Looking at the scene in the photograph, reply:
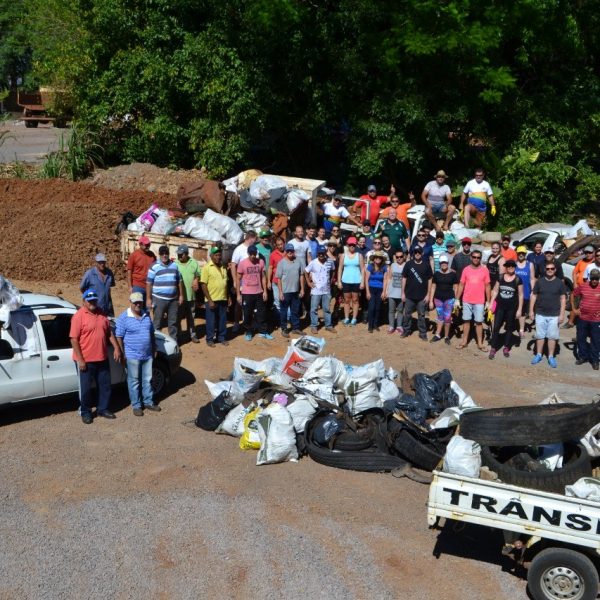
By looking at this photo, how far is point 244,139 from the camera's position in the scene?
2348 cm

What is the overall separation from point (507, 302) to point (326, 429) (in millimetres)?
5115

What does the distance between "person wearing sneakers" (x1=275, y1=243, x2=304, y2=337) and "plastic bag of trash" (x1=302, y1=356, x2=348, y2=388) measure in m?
3.61

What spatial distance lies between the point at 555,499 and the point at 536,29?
57.5 feet

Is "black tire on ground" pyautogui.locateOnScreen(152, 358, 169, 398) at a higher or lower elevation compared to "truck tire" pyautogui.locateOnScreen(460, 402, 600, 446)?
lower

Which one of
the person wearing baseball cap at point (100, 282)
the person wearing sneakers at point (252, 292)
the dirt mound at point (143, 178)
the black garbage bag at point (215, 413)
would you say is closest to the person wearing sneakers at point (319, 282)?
the person wearing sneakers at point (252, 292)

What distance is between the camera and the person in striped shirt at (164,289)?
45.2 ft

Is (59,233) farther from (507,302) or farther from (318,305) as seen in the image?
(507,302)

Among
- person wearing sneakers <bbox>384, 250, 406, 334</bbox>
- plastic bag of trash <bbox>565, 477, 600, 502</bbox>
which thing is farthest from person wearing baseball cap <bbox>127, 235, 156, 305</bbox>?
plastic bag of trash <bbox>565, 477, 600, 502</bbox>

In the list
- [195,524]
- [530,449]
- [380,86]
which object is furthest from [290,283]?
[380,86]

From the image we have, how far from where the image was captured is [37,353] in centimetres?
1110

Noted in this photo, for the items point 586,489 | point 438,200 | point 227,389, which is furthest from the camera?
point 438,200

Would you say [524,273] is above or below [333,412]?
above

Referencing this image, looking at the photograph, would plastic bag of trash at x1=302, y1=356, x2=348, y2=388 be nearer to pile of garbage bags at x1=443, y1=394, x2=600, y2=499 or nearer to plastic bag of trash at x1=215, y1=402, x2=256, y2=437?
plastic bag of trash at x1=215, y1=402, x2=256, y2=437

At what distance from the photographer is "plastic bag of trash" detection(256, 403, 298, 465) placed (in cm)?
1034
